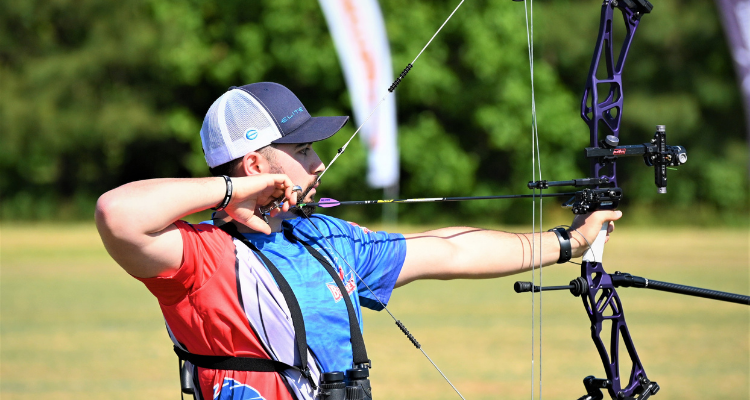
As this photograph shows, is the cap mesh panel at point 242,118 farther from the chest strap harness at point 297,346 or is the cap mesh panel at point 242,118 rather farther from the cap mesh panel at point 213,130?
the chest strap harness at point 297,346

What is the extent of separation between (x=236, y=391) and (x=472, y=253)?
0.87 metres

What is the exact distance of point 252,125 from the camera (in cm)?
224

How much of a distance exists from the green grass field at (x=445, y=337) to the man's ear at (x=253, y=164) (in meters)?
0.79

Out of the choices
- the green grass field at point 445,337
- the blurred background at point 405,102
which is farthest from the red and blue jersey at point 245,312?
the blurred background at point 405,102

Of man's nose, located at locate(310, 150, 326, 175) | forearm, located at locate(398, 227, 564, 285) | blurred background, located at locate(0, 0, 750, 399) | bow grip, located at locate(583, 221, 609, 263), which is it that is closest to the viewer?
man's nose, located at locate(310, 150, 326, 175)

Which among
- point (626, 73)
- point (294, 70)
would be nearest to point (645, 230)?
point (626, 73)

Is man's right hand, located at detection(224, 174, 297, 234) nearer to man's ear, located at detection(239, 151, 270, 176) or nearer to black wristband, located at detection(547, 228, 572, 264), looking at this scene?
man's ear, located at detection(239, 151, 270, 176)

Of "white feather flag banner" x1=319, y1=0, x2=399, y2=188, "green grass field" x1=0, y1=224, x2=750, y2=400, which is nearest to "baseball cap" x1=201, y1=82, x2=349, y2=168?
"green grass field" x1=0, y1=224, x2=750, y2=400

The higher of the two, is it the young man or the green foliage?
the green foliage

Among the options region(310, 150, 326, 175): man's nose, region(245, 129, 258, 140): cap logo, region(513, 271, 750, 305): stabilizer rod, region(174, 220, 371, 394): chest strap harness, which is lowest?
region(174, 220, 371, 394): chest strap harness

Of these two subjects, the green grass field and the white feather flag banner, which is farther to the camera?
the white feather flag banner

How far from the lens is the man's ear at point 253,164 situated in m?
2.26

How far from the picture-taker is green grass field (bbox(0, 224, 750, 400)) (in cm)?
727

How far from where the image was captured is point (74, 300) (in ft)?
40.3
